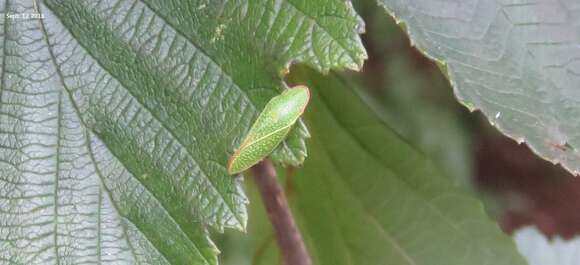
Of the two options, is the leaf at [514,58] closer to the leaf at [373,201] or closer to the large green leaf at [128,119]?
the large green leaf at [128,119]

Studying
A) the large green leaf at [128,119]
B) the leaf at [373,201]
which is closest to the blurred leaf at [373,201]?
the leaf at [373,201]

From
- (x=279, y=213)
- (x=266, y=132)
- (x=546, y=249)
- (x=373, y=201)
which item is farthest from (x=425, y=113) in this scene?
(x=266, y=132)

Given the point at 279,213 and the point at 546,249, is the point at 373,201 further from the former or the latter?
the point at 546,249

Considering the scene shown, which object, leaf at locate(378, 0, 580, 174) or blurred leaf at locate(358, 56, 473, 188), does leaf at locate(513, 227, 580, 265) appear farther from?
leaf at locate(378, 0, 580, 174)

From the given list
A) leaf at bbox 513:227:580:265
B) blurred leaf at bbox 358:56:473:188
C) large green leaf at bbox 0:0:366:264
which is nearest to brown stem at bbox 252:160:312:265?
large green leaf at bbox 0:0:366:264

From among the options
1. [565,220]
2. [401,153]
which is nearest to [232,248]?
[401,153]

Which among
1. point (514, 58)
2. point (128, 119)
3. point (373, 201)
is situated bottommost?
point (373, 201)

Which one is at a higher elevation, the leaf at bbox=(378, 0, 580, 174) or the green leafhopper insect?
the green leafhopper insect
